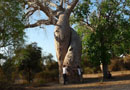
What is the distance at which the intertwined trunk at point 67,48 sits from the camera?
35.3ft

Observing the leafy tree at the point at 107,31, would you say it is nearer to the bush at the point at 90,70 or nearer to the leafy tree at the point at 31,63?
the leafy tree at the point at 31,63

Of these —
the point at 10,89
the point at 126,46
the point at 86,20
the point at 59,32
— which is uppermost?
the point at 86,20

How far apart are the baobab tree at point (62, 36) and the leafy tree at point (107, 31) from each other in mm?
1754

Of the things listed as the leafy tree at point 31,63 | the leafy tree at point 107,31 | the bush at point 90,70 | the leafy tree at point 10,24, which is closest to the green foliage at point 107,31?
the leafy tree at point 107,31

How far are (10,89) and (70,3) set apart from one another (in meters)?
7.18

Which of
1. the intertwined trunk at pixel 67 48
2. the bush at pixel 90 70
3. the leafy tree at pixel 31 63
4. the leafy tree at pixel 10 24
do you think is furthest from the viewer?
the bush at pixel 90 70

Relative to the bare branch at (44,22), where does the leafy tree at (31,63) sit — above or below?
below

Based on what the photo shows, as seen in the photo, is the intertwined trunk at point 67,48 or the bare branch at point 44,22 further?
the bare branch at point 44,22

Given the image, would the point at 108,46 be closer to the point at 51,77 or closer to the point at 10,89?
the point at 51,77

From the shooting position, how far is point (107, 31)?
1280 cm

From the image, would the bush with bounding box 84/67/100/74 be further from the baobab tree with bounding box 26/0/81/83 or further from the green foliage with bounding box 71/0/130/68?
the baobab tree with bounding box 26/0/81/83

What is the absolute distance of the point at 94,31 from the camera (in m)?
13.4

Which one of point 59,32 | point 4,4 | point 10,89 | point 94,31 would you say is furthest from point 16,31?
point 94,31

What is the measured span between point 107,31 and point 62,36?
3388 millimetres
